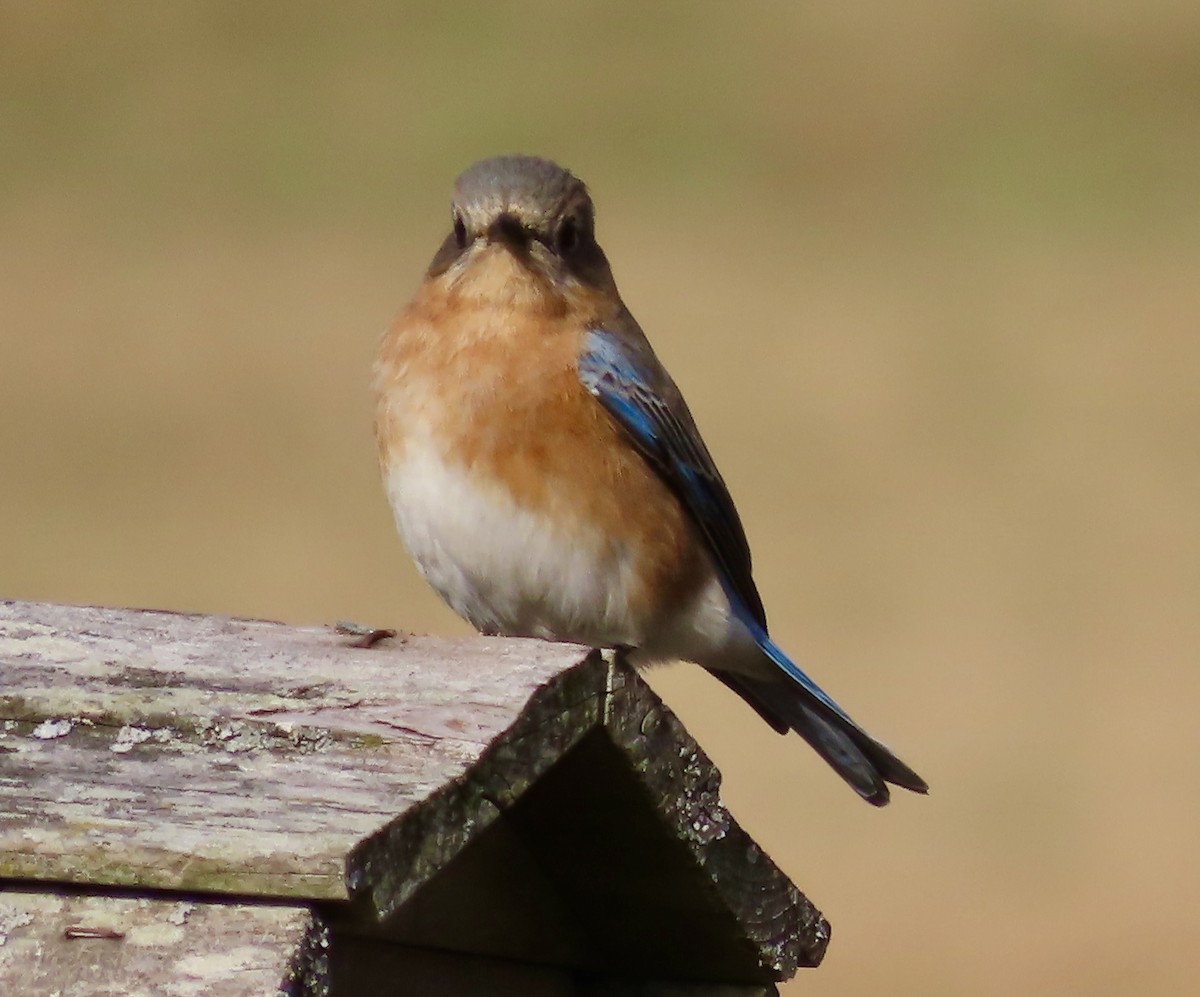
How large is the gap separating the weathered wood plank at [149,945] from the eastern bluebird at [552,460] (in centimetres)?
226

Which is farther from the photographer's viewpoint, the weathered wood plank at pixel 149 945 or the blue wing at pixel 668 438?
the blue wing at pixel 668 438

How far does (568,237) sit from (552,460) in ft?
2.21

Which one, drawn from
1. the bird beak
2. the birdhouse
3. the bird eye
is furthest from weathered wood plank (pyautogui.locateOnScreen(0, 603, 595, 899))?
the bird eye

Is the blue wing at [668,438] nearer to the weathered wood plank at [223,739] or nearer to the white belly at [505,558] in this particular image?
the white belly at [505,558]

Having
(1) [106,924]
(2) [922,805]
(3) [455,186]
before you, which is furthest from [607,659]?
(2) [922,805]

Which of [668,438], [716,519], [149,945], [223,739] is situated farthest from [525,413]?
[149,945]

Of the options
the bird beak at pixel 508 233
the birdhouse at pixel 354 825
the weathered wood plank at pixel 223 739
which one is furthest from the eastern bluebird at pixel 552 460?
the weathered wood plank at pixel 223 739

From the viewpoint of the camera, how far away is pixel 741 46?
18297 mm

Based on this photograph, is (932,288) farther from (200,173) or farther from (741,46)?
(200,173)

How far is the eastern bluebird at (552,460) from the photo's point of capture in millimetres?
4652

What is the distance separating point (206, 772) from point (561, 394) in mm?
2155

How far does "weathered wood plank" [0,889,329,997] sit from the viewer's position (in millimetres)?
2357

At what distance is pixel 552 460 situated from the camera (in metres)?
4.64

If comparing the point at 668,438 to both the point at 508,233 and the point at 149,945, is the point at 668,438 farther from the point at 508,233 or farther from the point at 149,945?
the point at 149,945
